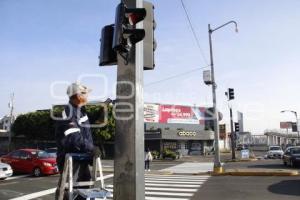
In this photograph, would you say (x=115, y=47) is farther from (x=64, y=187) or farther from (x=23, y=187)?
(x=23, y=187)

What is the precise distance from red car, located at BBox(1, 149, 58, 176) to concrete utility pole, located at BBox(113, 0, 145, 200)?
51.6ft

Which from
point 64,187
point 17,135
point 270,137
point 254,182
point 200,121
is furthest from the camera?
point 270,137

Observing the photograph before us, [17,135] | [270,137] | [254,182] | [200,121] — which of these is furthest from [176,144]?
[270,137]

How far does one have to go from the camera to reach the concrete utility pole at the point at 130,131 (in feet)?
15.8

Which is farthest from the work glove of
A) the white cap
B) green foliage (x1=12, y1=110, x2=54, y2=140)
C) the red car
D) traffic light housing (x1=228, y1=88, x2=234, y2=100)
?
green foliage (x1=12, y1=110, x2=54, y2=140)

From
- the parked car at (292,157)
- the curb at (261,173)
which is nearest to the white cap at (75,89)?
the curb at (261,173)

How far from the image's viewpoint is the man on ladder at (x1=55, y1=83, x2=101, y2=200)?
14.8ft

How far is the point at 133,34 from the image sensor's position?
16.7 feet

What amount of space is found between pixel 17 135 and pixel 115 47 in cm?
5829

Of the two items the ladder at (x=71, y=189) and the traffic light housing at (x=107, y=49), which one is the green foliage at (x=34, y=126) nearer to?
the traffic light housing at (x=107, y=49)

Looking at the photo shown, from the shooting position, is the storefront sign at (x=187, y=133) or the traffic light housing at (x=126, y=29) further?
the storefront sign at (x=187, y=133)

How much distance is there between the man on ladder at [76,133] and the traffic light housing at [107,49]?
31.4 inches

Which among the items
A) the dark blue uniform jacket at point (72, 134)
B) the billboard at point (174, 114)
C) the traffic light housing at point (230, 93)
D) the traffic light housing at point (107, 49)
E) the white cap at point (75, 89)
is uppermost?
the billboard at point (174, 114)

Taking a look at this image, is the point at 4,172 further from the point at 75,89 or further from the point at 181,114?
the point at 181,114
